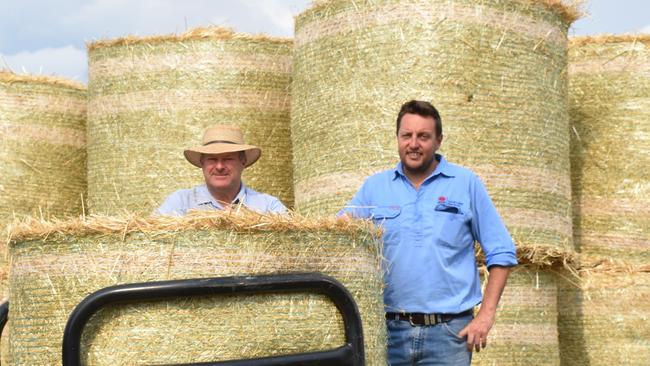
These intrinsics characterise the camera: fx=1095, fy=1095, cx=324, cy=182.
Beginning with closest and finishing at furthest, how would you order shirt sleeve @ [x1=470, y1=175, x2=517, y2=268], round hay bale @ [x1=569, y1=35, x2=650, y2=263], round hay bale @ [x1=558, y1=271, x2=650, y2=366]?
shirt sleeve @ [x1=470, y1=175, x2=517, y2=268] < round hay bale @ [x1=558, y1=271, x2=650, y2=366] < round hay bale @ [x1=569, y1=35, x2=650, y2=263]

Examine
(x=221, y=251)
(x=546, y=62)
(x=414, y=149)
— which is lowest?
(x=221, y=251)

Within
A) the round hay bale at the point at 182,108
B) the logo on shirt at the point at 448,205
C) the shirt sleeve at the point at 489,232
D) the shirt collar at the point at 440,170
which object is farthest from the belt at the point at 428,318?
the round hay bale at the point at 182,108

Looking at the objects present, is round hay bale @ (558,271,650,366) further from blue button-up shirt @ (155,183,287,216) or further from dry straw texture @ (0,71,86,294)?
dry straw texture @ (0,71,86,294)

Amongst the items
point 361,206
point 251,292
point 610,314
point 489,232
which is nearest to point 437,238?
point 489,232

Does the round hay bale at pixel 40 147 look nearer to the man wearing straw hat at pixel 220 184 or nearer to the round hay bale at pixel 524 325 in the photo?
the man wearing straw hat at pixel 220 184

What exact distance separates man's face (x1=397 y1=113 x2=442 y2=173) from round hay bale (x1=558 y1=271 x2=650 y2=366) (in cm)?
254

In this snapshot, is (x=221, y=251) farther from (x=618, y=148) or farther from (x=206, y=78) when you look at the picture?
(x=618, y=148)

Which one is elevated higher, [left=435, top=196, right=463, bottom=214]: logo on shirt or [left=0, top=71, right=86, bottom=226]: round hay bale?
[left=0, top=71, right=86, bottom=226]: round hay bale

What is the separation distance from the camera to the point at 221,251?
362 centimetres

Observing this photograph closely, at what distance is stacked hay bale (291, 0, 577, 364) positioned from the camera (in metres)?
5.91

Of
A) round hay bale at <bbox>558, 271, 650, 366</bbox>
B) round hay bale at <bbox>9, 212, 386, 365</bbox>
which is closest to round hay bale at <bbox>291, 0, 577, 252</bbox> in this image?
round hay bale at <bbox>558, 271, 650, 366</bbox>

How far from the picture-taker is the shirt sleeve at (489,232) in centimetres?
414

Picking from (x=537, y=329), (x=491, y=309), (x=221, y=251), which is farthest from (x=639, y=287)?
(x=221, y=251)

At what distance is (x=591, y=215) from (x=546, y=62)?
1170 millimetres
